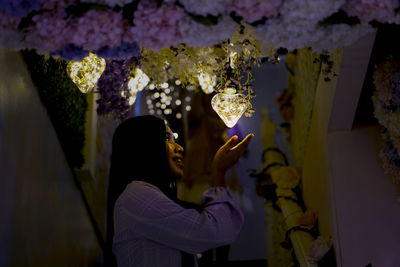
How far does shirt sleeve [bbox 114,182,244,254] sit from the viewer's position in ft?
7.22

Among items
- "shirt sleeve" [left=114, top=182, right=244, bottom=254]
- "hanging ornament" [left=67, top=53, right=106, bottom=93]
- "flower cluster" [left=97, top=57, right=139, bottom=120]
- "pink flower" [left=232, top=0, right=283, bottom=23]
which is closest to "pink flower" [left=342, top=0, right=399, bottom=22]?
"pink flower" [left=232, top=0, right=283, bottom=23]

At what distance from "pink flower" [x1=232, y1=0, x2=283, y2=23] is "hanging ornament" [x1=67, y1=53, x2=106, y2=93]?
118cm

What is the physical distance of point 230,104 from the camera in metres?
2.38

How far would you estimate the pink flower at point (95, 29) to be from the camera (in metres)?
1.64

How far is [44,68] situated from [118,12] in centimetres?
129

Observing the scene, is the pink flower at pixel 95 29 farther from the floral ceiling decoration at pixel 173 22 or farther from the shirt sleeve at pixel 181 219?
the shirt sleeve at pixel 181 219

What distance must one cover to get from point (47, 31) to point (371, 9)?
1114 millimetres

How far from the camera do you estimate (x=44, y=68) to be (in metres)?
2.79

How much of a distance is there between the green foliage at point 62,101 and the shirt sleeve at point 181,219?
0.90 meters

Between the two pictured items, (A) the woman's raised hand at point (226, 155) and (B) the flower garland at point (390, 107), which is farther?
(A) the woman's raised hand at point (226, 155)

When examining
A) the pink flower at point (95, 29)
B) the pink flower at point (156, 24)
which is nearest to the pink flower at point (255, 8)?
the pink flower at point (156, 24)

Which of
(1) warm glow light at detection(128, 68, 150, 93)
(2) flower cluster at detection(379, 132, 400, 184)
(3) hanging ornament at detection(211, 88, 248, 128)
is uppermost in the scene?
(1) warm glow light at detection(128, 68, 150, 93)

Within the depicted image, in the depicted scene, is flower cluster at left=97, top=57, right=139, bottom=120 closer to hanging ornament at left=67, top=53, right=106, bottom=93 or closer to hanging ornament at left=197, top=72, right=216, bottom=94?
hanging ornament at left=67, top=53, right=106, bottom=93

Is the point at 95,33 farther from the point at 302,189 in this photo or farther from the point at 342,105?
the point at 302,189
